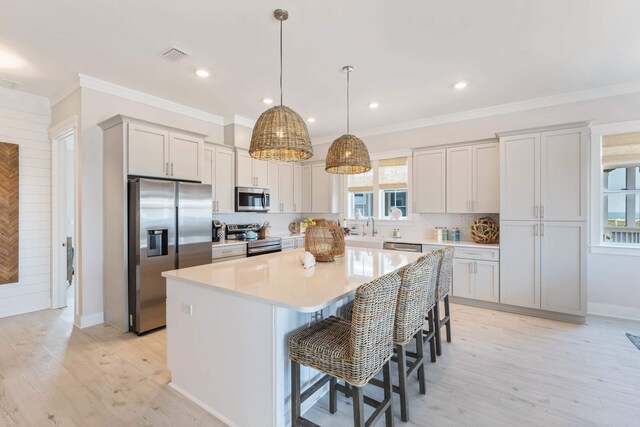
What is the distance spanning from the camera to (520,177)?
3893 mm

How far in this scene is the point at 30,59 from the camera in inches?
119

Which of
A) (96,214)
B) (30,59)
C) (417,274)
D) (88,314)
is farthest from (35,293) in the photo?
(417,274)

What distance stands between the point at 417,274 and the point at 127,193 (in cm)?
316

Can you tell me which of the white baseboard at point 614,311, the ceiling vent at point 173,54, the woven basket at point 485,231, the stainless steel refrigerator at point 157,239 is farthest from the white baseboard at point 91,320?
the white baseboard at point 614,311

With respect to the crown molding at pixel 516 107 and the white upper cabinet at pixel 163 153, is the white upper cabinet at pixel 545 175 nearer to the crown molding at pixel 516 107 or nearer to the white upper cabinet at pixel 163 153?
the crown molding at pixel 516 107

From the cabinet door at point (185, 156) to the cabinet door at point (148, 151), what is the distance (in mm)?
73

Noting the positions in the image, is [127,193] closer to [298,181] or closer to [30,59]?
[30,59]

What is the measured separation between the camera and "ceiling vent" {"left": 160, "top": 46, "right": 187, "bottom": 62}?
2820 mm

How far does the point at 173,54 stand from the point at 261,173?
8.46 feet

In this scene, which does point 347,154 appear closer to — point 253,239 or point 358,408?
point 358,408

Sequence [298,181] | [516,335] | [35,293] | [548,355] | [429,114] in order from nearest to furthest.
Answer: [548,355]
[516,335]
[35,293]
[429,114]
[298,181]

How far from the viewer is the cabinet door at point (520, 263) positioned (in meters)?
3.80

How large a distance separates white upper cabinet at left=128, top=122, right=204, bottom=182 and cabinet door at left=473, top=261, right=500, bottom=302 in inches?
157

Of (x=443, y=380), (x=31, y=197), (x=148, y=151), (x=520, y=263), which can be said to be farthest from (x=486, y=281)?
(x=31, y=197)
